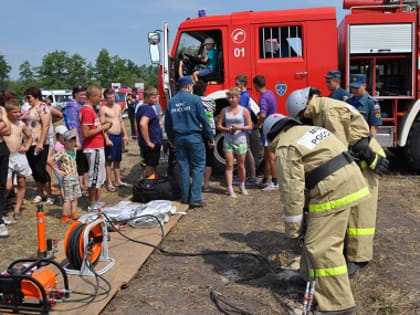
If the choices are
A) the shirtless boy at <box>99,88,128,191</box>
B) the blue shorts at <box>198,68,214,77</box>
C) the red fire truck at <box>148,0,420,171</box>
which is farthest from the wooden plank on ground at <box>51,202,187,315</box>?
the red fire truck at <box>148,0,420,171</box>

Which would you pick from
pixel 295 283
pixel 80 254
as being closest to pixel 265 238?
pixel 295 283

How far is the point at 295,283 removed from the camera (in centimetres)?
363

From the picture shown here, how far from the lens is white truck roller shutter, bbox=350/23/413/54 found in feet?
23.1

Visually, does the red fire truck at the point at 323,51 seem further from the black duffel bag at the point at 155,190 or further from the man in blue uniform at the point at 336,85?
the black duffel bag at the point at 155,190

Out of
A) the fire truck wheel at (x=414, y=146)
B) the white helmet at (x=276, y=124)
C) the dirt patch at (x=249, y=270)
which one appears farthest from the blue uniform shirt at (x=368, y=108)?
the white helmet at (x=276, y=124)

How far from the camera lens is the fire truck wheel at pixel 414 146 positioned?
7.32 m

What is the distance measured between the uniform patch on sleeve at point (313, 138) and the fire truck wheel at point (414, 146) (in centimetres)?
506

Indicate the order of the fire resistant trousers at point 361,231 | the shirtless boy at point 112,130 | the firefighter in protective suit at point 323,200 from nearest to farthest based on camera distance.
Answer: the firefighter in protective suit at point 323,200
the fire resistant trousers at point 361,231
the shirtless boy at point 112,130

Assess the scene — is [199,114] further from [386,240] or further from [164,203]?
[386,240]

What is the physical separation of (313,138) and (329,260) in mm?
880

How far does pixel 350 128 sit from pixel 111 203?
13.9 ft

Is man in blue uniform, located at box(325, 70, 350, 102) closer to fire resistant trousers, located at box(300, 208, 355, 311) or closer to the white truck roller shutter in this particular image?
the white truck roller shutter

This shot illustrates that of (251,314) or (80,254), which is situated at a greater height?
(80,254)

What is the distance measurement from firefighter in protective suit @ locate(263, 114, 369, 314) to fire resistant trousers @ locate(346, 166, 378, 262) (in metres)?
0.35
